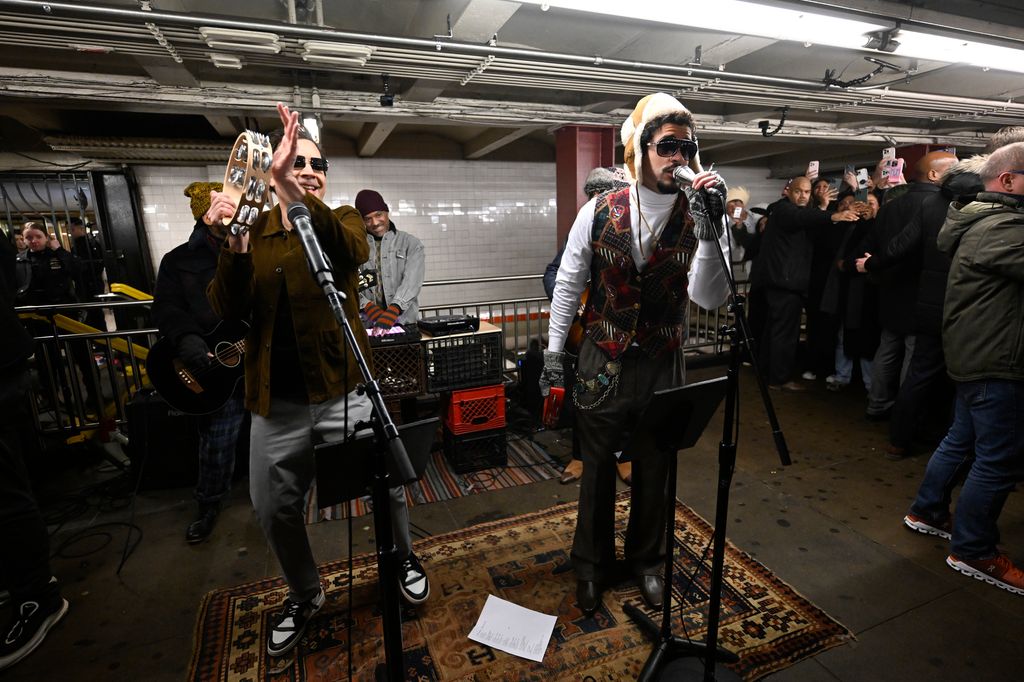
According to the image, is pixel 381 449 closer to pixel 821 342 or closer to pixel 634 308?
pixel 634 308

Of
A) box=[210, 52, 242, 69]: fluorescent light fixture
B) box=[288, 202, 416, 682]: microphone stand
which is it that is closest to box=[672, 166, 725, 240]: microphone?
box=[288, 202, 416, 682]: microphone stand

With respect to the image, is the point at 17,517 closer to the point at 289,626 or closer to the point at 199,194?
the point at 289,626

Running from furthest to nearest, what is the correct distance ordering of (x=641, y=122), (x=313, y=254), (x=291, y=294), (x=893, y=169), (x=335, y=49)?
(x=893, y=169), (x=335, y=49), (x=641, y=122), (x=291, y=294), (x=313, y=254)

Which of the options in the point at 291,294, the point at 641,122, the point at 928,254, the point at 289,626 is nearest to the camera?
the point at 291,294

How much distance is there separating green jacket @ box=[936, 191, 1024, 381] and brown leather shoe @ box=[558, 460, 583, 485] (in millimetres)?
2223

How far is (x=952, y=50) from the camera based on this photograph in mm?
3680

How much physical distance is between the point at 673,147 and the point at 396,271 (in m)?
2.81

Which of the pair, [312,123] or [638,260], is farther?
[312,123]

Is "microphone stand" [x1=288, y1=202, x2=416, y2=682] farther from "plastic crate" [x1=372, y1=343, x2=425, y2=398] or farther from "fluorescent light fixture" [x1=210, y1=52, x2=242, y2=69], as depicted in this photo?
"fluorescent light fixture" [x1=210, y1=52, x2=242, y2=69]

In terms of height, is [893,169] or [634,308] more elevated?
[893,169]

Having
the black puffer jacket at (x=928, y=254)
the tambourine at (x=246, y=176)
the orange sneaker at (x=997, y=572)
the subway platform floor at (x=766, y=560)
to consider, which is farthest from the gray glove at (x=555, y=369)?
the black puffer jacket at (x=928, y=254)

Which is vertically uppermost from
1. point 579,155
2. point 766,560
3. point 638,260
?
point 579,155

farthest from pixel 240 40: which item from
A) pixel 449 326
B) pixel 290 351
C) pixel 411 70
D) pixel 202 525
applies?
pixel 202 525

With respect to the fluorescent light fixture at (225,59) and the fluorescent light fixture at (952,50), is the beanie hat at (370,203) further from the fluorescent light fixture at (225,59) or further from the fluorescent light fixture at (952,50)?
the fluorescent light fixture at (952,50)
